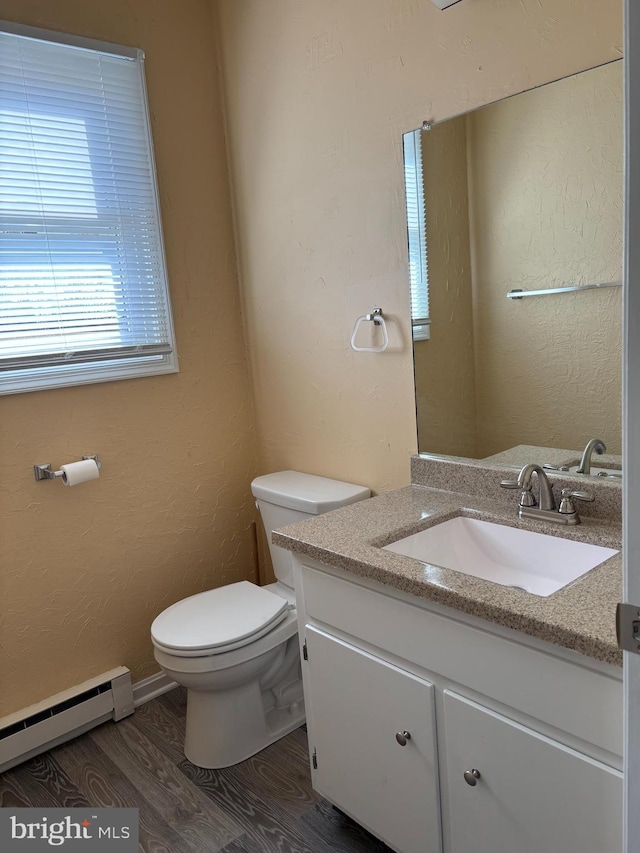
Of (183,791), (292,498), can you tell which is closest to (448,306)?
(292,498)

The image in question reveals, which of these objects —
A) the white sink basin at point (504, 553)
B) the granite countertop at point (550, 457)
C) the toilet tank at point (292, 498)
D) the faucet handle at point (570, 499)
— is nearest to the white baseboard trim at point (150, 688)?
the toilet tank at point (292, 498)

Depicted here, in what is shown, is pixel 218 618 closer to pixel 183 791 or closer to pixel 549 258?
pixel 183 791

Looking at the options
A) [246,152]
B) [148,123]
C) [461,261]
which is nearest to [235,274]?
[246,152]

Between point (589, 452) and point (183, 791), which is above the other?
point (589, 452)

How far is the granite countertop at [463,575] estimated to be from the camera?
1.10 meters

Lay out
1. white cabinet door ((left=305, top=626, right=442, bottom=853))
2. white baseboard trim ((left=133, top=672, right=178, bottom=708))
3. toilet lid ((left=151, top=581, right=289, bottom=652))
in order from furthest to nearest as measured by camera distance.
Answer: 1. white baseboard trim ((left=133, top=672, right=178, bottom=708))
2. toilet lid ((left=151, top=581, right=289, bottom=652))
3. white cabinet door ((left=305, top=626, right=442, bottom=853))

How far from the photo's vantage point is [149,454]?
8.01 feet

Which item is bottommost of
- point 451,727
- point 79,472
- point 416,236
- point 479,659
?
point 451,727

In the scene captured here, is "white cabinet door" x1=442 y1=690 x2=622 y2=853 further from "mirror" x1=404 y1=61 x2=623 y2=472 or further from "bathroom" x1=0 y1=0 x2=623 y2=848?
"bathroom" x1=0 y1=0 x2=623 y2=848

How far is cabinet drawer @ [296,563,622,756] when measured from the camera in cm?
109

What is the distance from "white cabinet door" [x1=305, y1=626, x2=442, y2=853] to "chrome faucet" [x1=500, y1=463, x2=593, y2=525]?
0.50 meters

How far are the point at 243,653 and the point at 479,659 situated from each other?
93 centimetres

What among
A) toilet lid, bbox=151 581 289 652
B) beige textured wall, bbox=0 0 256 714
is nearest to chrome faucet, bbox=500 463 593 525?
toilet lid, bbox=151 581 289 652

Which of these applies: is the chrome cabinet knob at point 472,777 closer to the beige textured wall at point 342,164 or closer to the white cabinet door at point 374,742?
the white cabinet door at point 374,742
